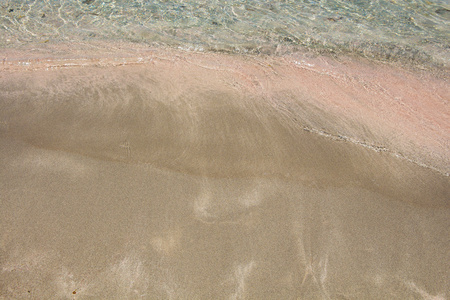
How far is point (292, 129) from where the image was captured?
146 inches

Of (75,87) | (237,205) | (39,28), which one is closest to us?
(237,205)

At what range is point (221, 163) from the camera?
331cm

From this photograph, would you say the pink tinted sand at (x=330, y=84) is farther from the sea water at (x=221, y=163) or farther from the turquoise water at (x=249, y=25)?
the turquoise water at (x=249, y=25)

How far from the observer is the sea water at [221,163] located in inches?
96.2

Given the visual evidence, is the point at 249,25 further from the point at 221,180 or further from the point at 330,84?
the point at 221,180

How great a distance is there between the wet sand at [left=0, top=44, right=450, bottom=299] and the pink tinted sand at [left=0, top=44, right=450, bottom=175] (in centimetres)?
3

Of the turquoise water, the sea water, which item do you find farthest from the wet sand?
the turquoise water

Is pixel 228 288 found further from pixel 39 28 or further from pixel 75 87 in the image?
pixel 39 28

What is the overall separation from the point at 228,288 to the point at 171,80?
116 inches

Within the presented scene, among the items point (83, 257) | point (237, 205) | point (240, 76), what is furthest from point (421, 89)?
point (83, 257)

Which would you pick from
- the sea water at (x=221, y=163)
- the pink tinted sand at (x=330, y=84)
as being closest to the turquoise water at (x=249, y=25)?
the sea water at (x=221, y=163)

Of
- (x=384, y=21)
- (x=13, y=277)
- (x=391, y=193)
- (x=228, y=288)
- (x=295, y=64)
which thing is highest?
(x=384, y=21)

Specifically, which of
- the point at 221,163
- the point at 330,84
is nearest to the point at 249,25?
the point at 330,84

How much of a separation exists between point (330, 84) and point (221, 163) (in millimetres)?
2107
